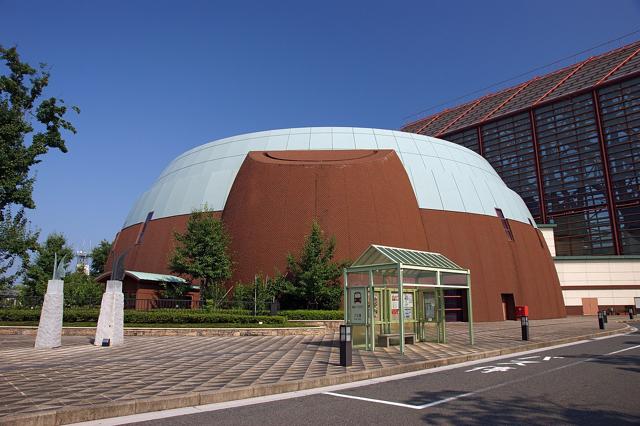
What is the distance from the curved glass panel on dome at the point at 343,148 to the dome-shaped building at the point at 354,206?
0.11 m

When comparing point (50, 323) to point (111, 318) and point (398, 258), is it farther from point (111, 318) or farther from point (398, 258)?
point (398, 258)

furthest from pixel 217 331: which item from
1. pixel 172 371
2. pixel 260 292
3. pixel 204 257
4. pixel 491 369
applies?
pixel 491 369

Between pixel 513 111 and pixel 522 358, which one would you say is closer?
pixel 522 358

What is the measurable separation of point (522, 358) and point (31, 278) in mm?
37210

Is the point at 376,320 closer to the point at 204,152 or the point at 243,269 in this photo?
the point at 243,269

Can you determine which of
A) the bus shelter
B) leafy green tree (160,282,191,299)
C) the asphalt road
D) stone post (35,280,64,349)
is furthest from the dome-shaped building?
the asphalt road

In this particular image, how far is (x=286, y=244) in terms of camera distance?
28109 millimetres

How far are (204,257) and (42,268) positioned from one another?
62.9 ft

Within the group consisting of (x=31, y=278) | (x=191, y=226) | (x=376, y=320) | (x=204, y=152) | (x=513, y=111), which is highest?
(x=513, y=111)

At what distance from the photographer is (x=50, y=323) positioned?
15828mm

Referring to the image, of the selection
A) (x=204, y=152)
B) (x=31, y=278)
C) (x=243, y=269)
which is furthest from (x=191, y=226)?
(x=31, y=278)

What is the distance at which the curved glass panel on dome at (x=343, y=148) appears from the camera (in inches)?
1308


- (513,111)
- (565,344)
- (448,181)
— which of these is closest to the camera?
(565,344)

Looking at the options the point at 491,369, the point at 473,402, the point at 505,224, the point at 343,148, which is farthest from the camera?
the point at 505,224
